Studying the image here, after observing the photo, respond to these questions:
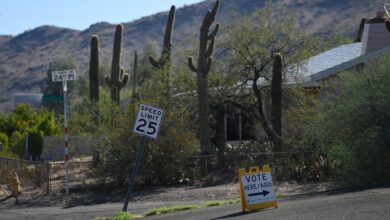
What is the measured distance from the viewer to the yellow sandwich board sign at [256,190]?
16344 mm

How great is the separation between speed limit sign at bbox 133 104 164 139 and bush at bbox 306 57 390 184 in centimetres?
568

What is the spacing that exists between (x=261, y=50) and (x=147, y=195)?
27.6 feet

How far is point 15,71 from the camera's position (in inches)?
5674

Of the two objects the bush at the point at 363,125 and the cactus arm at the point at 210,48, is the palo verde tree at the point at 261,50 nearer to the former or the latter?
the cactus arm at the point at 210,48

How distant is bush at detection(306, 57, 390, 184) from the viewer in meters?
20.8

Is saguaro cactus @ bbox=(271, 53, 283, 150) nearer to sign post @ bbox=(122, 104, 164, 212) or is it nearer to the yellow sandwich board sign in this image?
sign post @ bbox=(122, 104, 164, 212)

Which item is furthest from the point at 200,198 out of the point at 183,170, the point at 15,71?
the point at 15,71

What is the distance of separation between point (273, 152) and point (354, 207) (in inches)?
491

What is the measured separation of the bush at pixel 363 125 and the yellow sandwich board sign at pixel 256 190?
203 inches

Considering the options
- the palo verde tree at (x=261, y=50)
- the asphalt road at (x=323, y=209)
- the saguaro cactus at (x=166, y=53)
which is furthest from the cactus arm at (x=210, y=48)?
the asphalt road at (x=323, y=209)

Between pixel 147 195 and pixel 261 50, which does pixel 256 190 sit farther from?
pixel 261 50

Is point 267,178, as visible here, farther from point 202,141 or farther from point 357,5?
point 357,5

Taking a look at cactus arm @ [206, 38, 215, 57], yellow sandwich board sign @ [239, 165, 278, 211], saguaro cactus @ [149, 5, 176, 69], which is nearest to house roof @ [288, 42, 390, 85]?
cactus arm @ [206, 38, 215, 57]

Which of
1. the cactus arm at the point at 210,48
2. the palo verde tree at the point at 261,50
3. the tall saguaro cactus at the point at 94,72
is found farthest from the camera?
the tall saguaro cactus at the point at 94,72
